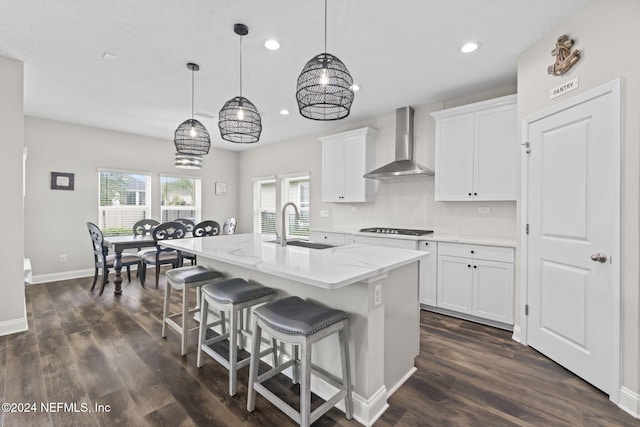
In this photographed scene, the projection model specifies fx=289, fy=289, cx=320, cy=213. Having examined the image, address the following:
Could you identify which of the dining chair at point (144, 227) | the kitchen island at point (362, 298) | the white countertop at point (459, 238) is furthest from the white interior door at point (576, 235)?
the dining chair at point (144, 227)

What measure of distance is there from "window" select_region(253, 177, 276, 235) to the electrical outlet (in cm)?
507

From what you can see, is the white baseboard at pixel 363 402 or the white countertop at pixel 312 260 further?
the white baseboard at pixel 363 402

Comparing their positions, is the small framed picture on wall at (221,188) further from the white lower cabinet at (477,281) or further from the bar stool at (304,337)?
the bar stool at (304,337)

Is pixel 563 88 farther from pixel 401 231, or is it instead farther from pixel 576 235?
pixel 401 231

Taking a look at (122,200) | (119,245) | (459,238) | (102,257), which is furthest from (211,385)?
(122,200)

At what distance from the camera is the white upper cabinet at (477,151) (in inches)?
122

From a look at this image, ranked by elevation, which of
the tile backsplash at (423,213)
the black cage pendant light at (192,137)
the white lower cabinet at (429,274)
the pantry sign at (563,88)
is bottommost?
the white lower cabinet at (429,274)

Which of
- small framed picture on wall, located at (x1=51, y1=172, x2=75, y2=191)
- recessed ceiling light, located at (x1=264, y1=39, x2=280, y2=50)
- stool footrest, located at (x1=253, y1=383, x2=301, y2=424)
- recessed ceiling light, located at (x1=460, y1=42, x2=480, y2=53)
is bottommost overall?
stool footrest, located at (x1=253, y1=383, x2=301, y2=424)

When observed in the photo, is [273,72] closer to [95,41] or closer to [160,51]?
[160,51]

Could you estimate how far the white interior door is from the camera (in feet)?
6.29

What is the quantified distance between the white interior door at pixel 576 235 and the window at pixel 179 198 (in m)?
6.06

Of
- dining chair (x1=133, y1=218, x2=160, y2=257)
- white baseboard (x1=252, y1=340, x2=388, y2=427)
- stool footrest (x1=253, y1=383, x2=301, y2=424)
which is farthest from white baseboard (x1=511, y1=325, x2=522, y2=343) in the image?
dining chair (x1=133, y1=218, x2=160, y2=257)

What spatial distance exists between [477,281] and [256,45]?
3.24 metres

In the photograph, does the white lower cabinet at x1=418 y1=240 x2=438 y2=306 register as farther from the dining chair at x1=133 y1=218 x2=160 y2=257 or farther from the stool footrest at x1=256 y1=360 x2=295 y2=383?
the dining chair at x1=133 y1=218 x2=160 y2=257
